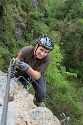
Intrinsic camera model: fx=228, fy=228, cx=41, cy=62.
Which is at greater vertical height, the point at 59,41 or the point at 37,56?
the point at 37,56

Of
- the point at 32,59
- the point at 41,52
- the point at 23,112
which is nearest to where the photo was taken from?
the point at 23,112

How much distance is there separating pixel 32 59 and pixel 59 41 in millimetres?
12786

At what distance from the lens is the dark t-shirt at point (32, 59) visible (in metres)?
4.51

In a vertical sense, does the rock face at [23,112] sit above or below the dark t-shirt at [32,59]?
below

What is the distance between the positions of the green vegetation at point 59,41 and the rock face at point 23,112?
7686 millimetres

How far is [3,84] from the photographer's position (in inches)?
160

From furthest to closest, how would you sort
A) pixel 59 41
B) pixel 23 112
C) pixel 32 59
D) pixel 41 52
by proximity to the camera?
pixel 59 41
pixel 32 59
pixel 41 52
pixel 23 112

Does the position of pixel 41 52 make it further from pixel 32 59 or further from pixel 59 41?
pixel 59 41

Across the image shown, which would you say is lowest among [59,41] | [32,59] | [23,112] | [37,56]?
[59,41]

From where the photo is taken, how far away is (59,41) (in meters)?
17.2

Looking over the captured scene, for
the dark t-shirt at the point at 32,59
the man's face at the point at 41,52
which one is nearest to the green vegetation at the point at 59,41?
the dark t-shirt at the point at 32,59

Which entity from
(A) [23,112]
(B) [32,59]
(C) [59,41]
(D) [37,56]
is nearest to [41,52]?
(D) [37,56]

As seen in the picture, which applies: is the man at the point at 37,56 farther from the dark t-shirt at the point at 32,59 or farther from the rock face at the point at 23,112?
the rock face at the point at 23,112

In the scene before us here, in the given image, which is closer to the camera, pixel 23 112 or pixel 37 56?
pixel 23 112
